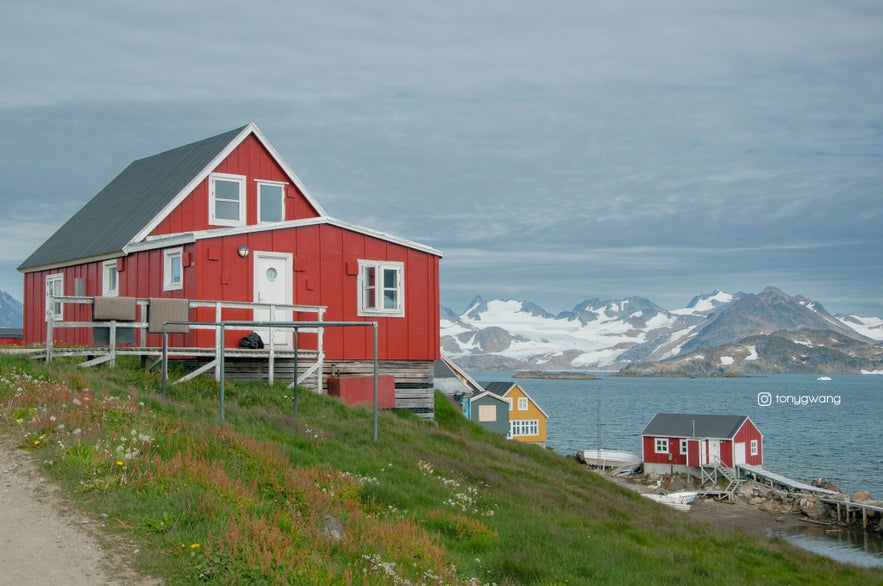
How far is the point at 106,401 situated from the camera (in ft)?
51.5

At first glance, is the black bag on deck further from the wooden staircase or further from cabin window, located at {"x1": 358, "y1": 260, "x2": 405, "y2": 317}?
the wooden staircase

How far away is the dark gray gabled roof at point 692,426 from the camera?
69.8 m

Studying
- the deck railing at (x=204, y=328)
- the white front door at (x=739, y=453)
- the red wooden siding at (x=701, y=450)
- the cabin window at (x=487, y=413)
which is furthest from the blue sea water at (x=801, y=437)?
the deck railing at (x=204, y=328)

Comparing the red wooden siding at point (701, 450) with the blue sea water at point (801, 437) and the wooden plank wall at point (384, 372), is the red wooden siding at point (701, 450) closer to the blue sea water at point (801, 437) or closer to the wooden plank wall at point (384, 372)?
the blue sea water at point (801, 437)

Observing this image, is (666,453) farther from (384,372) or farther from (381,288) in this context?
(381,288)

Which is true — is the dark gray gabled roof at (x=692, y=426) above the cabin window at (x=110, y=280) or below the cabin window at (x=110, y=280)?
below

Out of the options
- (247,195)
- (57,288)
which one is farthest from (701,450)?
(57,288)

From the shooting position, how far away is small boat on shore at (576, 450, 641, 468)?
78.3 metres

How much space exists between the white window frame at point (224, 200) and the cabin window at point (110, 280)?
3627 millimetres

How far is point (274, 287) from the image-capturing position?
2678cm

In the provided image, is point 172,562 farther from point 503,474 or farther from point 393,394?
point 393,394

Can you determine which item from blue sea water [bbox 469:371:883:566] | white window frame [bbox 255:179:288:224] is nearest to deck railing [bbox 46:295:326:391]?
white window frame [bbox 255:179:288:224]

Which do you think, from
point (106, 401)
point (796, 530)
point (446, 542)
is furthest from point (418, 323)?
point (796, 530)

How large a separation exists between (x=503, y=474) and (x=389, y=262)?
10.0 m
